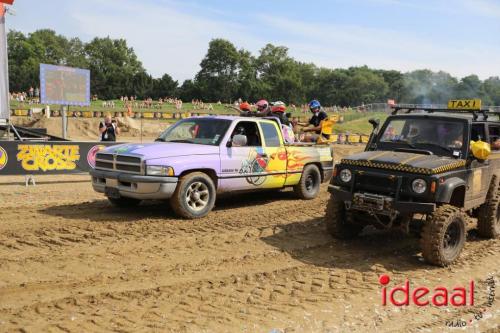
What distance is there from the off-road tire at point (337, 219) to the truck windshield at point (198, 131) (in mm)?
2728

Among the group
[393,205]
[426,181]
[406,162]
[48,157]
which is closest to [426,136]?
[406,162]

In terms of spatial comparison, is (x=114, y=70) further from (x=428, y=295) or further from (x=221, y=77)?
(x=428, y=295)

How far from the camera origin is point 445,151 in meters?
7.04

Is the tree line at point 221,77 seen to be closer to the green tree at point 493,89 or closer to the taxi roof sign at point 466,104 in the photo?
the green tree at point 493,89

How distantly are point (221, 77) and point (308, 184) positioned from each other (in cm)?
9165

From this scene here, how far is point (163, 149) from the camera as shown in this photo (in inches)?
329

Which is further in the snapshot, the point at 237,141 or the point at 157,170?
the point at 237,141

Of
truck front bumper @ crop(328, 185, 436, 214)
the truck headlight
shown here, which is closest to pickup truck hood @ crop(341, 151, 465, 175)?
truck front bumper @ crop(328, 185, 436, 214)

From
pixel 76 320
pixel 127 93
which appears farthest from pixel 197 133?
pixel 127 93

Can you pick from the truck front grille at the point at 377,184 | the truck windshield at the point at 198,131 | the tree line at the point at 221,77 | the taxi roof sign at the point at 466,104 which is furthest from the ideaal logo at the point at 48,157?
the tree line at the point at 221,77

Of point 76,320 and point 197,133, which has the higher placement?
point 197,133

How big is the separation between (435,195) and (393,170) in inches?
24.6

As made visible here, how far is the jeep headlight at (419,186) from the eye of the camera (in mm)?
6230

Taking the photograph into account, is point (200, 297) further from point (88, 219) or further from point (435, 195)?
point (88, 219)
